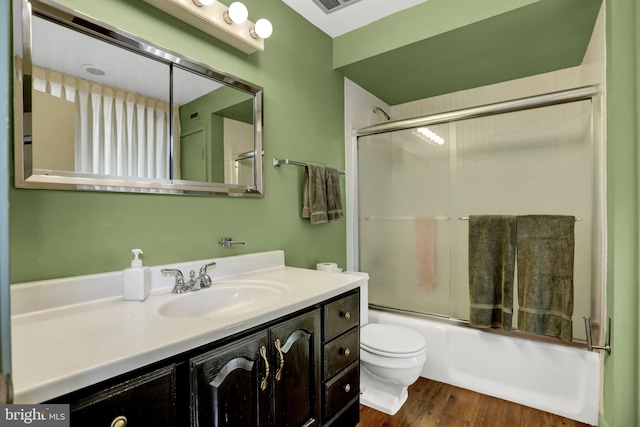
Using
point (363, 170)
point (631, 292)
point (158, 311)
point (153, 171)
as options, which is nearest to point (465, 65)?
point (363, 170)

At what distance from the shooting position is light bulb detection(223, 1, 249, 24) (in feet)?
4.65

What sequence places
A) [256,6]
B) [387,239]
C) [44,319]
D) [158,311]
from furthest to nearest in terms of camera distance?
[387,239] → [256,6] → [158,311] → [44,319]

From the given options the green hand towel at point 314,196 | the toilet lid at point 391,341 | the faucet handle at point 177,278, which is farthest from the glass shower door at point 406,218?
the faucet handle at point 177,278

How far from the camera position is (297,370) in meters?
1.10

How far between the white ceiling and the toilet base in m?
2.31

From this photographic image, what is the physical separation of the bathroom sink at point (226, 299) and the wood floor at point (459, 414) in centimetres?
97

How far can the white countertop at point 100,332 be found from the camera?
59 cm

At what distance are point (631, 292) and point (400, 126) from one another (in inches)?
60.3

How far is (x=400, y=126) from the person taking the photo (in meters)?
2.23

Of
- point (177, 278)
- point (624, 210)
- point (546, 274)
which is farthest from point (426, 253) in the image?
point (177, 278)

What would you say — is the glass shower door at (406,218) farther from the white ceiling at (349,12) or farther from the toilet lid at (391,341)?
the white ceiling at (349,12)

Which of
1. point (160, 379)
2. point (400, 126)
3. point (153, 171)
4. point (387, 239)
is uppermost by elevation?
point (400, 126)

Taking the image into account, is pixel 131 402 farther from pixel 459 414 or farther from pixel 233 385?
pixel 459 414

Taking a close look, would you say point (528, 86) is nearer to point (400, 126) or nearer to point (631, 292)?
point (400, 126)
